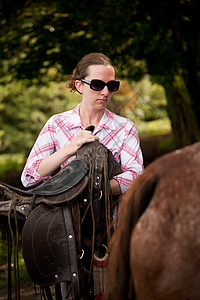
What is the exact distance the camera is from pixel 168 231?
4.63 feet

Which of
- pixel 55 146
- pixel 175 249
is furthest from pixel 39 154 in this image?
pixel 175 249

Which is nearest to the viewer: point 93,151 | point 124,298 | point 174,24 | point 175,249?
point 175,249

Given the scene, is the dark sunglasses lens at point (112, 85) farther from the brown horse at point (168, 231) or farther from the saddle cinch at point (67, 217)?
the brown horse at point (168, 231)

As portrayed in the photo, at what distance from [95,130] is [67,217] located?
1.93 feet

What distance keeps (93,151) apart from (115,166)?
162mm

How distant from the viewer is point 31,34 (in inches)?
323

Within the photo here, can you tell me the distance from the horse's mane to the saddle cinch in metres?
0.67

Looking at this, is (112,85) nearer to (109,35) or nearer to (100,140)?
(100,140)

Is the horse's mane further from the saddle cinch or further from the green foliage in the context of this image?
the green foliage

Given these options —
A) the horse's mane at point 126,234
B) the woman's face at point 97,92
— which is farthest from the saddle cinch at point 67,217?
the horse's mane at point 126,234

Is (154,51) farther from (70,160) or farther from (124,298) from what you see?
(124,298)

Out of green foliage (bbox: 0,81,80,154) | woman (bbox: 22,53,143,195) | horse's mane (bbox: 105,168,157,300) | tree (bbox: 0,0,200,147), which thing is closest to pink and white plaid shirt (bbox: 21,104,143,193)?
woman (bbox: 22,53,143,195)

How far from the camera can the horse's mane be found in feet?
4.97

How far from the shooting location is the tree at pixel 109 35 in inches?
268
